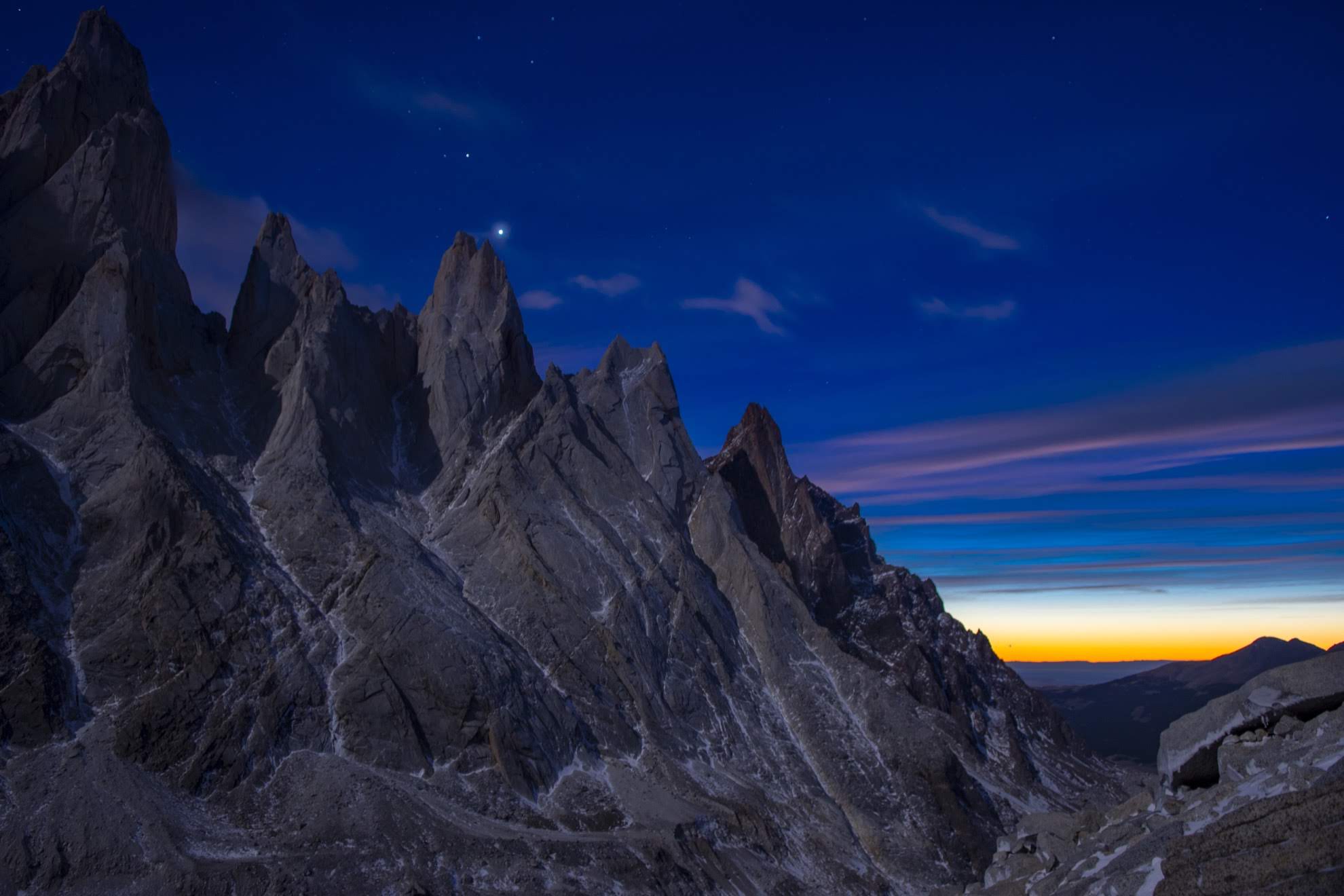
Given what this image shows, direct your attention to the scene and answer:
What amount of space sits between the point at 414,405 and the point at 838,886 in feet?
237

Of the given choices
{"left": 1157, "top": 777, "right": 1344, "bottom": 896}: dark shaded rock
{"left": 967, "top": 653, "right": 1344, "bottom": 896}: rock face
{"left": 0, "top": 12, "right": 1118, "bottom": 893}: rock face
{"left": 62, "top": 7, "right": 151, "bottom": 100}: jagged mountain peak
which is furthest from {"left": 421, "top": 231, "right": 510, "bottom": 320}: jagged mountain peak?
{"left": 1157, "top": 777, "right": 1344, "bottom": 896}: dark shaded rock

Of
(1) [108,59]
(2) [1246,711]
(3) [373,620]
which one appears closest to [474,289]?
(1) [108,59]

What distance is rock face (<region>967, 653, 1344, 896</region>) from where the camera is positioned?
1236 cm

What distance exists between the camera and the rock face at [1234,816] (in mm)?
12359

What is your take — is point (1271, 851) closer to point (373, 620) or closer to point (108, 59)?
point (373, 620)

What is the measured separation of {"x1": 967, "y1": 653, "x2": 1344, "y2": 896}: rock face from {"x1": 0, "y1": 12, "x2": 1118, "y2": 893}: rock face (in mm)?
45264

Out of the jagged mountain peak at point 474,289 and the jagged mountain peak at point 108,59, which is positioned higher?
the jagged mountain peak at point 108,59

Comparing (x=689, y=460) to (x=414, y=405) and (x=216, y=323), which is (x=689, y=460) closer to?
(x=414, y=405)

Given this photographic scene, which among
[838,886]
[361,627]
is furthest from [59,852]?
[838,886]

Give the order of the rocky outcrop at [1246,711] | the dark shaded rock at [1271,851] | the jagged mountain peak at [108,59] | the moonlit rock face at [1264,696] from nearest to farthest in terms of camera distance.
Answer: the dark shaded rock at [1271,851] < the rocky outcrop at [1246,711] < the moonlit rock face at [1264,696] < the jagged mountain peak at [108,59]

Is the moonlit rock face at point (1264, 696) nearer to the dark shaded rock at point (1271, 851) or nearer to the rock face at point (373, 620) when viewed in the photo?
the dark shaded rock at point (1271, 851)

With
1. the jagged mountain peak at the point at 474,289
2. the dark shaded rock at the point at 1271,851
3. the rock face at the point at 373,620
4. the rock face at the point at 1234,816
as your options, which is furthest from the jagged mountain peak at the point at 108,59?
the dark shaded rock at the point at 1271,851

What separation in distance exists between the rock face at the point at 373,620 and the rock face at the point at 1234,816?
45.3 m

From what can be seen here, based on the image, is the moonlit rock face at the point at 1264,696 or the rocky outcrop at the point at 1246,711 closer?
the rocky outcrop at the point at 1246,711
